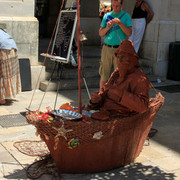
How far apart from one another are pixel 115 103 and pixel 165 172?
3.21 ft

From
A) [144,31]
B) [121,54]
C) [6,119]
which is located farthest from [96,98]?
[144,31]

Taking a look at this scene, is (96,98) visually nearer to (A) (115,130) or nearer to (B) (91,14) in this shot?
(A) (115,130)

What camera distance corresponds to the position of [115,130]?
156 inches

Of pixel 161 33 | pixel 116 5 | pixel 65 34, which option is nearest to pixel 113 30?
pixel 116 5

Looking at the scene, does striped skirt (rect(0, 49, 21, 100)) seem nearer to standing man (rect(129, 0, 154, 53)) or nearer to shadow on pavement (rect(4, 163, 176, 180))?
shadow on pavement (rect(4, 163, 176, 180))

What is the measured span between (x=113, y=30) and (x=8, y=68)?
2.12 metres

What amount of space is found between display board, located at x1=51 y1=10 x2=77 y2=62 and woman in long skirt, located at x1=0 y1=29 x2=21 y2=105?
43.2 inches

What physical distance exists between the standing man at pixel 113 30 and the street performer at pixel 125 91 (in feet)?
5.87

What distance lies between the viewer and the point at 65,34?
19.4ft

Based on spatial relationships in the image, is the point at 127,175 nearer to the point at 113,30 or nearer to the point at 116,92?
the point at 116,92

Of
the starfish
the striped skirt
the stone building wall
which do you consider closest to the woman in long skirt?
the striped skirt

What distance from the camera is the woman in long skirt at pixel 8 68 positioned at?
22.0 ft

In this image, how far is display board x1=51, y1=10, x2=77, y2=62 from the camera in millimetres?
5770

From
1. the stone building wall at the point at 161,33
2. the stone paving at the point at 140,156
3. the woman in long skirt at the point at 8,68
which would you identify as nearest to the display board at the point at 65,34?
the woman in long skirt at the point at 8,68
